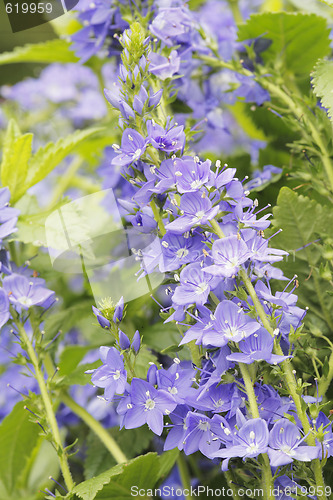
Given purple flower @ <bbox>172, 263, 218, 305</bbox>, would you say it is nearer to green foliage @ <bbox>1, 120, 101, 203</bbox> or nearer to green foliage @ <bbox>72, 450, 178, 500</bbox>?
green foliage @ <bbox>72, 450, 178, 500</bbox>

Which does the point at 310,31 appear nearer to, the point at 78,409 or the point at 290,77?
the point at 290,77

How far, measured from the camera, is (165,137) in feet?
1.47

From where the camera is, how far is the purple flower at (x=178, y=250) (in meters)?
0.43

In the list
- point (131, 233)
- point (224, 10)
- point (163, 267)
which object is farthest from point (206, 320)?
point (224, 10)

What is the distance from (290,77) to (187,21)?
0.62ft

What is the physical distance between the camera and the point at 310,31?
0.75 metres

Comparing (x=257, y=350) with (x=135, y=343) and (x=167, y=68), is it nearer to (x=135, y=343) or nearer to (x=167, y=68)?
(x=135, y=343)

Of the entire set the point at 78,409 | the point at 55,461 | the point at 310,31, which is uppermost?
the point at 310,31

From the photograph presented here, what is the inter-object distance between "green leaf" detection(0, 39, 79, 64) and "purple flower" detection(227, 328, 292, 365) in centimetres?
57

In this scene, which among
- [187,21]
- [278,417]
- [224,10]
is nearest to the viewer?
[278,417]

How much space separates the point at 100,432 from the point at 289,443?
0.94 feet

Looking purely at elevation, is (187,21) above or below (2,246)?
above

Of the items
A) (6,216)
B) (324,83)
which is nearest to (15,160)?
(6,216)

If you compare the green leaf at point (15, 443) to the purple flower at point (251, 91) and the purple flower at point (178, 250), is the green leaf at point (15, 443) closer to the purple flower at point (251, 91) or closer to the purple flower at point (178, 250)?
the purple flower at point (178, 250)
